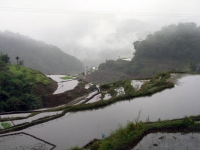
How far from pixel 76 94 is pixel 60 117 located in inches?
751

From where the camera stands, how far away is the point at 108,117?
Answer: 1418 centimetres

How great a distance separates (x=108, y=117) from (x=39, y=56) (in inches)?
3067

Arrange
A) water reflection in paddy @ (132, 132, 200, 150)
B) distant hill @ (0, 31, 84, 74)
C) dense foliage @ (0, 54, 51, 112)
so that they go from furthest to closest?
distant hill @ (0, 31, 84, 74) → dense foliage @ (0, 54, 51, 112) → water reflection in paddy @ (132, 132, 200, 150)

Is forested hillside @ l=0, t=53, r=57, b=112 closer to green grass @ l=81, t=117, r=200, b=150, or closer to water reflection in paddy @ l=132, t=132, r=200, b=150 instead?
green grass @ l=81, t=117, r=200, b=150

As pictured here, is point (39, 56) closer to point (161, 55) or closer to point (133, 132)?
point (161, 55)

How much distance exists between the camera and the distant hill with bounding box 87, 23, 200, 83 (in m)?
59.2

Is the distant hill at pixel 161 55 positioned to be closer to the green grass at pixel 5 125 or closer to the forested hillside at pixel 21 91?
the forested hillside at pixel 21 91

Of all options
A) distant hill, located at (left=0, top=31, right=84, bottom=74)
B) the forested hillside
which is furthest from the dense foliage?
distant hill, located at (left=0, top=31, right=84, bottom=74)

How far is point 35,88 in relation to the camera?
1287 inches

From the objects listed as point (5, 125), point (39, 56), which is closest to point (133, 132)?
point (5, 125)

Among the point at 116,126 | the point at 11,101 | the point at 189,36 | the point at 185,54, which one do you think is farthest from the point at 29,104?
the point at 189,36

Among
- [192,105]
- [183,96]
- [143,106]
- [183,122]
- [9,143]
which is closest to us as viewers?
[183,122]

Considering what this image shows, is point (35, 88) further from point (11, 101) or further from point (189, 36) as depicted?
point (189, 36)

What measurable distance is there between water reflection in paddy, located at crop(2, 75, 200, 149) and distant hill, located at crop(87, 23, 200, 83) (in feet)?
137
